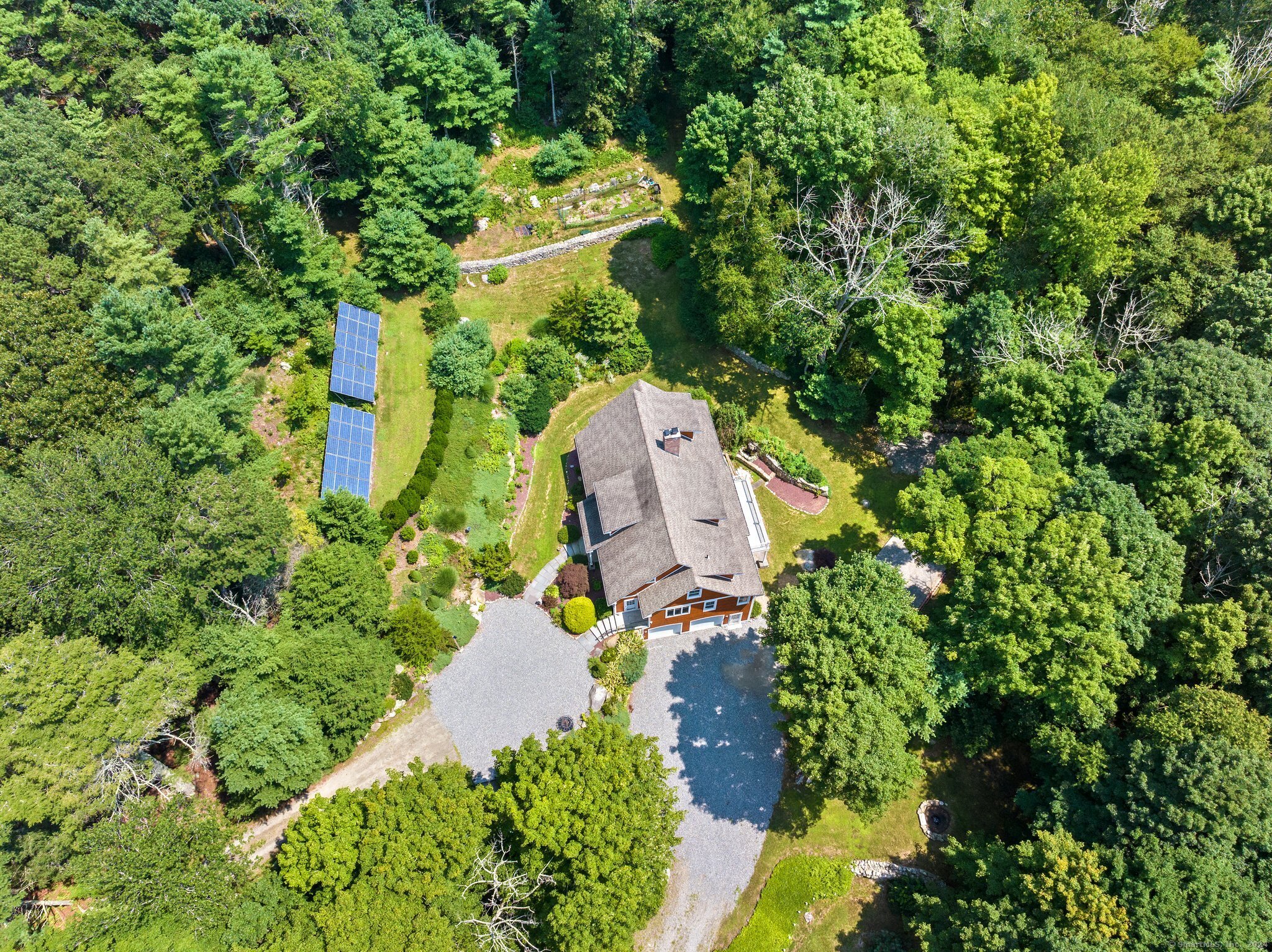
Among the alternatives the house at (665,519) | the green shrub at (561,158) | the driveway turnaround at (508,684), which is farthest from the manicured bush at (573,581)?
the green shrub at (561,158)

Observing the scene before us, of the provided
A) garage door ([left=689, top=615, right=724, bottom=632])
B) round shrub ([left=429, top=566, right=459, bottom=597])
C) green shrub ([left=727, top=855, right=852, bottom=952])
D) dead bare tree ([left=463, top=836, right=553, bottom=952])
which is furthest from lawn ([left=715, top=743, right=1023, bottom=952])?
round shrub ([left=429, top=566, right=459, bottom=597])

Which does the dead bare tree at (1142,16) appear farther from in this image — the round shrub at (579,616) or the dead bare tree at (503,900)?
the dead bare tree at (503,900)

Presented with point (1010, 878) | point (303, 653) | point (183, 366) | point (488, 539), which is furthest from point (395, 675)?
point (1010, 878)

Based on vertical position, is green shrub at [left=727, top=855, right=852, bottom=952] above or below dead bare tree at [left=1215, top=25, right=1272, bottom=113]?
below

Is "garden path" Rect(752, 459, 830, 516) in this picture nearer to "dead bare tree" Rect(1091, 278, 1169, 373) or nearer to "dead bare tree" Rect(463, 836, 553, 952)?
"dead bare tree" Rect(1091, 278, 1169, 373)

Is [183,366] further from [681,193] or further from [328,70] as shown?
[681,193]
